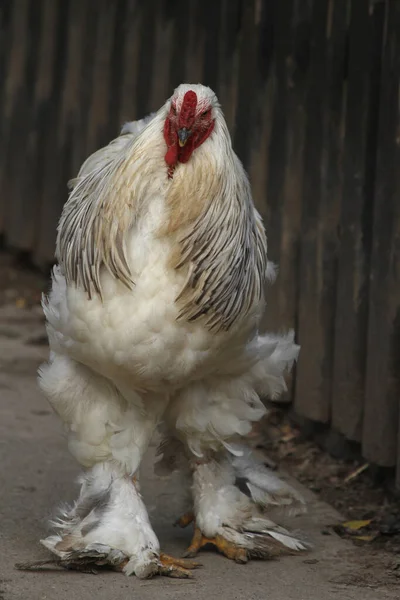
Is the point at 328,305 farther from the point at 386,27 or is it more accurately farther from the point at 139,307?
the point at 139,307

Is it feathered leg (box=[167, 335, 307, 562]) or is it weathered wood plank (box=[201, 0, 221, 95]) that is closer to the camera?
feathered leg (box=[167, 335, 307, 562])

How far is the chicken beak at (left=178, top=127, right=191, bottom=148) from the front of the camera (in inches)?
194

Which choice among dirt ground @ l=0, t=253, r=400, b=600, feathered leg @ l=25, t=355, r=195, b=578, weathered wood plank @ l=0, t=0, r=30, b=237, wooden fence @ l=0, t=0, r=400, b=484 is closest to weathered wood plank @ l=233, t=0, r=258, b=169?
wooden fence @ l=0, t=0, r=400, b=484

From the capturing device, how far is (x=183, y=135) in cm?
493

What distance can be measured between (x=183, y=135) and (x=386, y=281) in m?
1.90

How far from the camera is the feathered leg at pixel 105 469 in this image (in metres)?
5.39

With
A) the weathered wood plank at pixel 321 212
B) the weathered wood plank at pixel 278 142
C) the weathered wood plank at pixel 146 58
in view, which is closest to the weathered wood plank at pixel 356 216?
the weathered wood plank at pixel 321 212

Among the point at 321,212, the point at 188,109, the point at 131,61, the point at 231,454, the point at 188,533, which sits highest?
the point at 131,61

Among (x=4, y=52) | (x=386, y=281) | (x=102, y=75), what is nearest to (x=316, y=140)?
(x=386, y=281)

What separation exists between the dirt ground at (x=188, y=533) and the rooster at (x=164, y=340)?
0.48 feet

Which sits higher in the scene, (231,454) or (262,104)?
(262,104)

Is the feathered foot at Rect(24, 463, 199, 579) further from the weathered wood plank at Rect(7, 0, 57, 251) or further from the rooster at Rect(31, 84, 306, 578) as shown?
the weathered wood plank at Rect(7, 0, 57, 251)

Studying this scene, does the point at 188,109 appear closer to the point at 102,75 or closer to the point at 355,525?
the point at 355,525

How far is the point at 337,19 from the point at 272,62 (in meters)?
0.79
